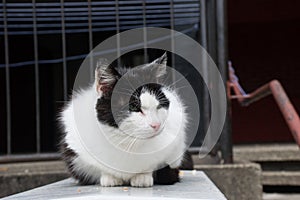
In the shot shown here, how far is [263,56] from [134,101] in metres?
3.39

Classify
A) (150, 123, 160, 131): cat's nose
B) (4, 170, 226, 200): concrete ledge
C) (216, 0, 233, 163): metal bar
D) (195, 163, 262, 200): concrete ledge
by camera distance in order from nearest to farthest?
(4, 170, 226, 200): concrete ledge, (150, 123, 160, 131): cat's nose, (195, 163, 262, 200): concrete ledge, (216, 0, 233, 163): metal bar

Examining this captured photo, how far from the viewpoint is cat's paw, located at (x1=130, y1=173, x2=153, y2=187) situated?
1.55m

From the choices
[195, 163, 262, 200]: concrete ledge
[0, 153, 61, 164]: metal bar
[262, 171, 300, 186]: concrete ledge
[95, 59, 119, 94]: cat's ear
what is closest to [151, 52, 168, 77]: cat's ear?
[95, 59, 119, 94]: cat's ear

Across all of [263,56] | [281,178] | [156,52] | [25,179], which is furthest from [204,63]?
[263,56]

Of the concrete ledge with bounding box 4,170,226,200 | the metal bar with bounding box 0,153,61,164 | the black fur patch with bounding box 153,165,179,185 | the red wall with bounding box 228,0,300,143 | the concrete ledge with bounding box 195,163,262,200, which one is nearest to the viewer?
the concrete ledge with bounding box 4,170,226,200

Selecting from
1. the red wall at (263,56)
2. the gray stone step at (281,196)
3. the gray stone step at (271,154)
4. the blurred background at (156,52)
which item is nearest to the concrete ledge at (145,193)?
the blurred background at (156,52)

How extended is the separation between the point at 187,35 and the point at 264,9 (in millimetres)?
1891

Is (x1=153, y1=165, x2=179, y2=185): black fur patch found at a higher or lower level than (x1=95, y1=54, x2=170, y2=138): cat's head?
lower

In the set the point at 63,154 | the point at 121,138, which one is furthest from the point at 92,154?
the point at 63,154

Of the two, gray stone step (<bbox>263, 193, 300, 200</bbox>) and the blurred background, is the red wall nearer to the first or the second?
the blurred background

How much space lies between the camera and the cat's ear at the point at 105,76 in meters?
1.43

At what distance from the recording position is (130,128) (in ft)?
4.64

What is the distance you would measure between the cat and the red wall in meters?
3.01

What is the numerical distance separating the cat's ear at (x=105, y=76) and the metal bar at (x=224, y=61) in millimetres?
1291
